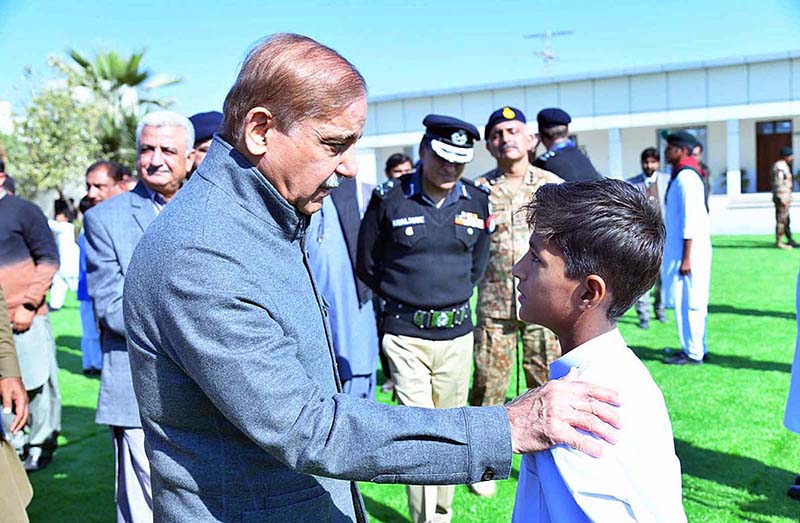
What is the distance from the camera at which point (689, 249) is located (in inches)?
314

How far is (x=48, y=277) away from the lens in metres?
5.55

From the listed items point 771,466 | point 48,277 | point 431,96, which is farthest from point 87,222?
point 431,96

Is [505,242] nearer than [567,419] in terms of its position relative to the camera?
No

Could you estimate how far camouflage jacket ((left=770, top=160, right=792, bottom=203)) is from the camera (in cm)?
1758

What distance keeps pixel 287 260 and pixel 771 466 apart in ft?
15.1

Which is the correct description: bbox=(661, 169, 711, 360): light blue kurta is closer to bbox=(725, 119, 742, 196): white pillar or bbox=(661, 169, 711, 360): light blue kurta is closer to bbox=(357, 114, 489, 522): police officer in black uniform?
bbox=(357, 114, 489, 522): police officer in black uniform

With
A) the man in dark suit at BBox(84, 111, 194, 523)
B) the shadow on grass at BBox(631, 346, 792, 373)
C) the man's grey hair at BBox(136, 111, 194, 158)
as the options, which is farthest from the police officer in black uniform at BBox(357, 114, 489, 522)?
the shadow on grass at BBox(631, 346, 792, 373)

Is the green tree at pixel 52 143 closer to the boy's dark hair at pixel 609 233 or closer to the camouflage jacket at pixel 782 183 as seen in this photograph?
the camouflage jacket at pixel 782 183

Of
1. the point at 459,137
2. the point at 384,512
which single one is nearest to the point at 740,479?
the point at 384,512

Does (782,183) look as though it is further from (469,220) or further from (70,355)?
(70,355)

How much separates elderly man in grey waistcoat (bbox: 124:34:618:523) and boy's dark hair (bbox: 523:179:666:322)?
362 mm

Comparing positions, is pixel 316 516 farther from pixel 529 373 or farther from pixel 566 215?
pixel 529 373

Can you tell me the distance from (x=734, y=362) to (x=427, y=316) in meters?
4.95

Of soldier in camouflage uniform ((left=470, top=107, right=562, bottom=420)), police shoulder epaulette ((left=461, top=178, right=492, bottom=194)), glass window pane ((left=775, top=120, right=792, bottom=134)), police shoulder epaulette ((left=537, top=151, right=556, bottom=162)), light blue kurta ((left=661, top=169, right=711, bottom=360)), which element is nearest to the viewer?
police shoulder epaulette ((left=461, top=178, right=492, bottom=194))
